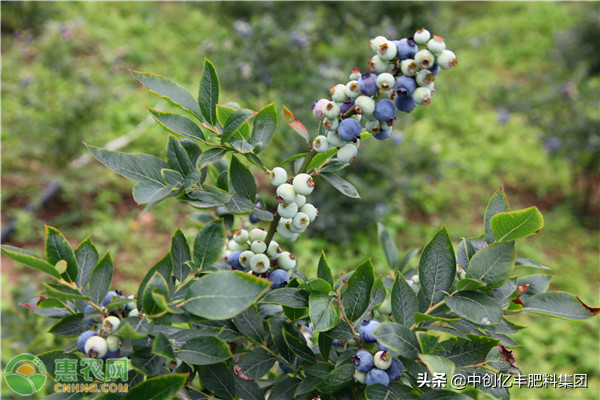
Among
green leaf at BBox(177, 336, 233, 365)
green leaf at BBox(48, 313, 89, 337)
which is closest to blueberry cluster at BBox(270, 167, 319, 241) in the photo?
green leaf at BBox(177, 336, 233, 365)

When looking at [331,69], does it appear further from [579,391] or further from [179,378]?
[179,378]

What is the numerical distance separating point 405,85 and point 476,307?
32cm

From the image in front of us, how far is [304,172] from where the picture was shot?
2.40ft

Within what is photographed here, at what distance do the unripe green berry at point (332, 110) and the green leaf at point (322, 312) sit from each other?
0.84 feet

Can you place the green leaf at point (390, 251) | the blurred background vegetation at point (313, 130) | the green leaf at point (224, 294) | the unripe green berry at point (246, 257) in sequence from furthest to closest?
the blurred background vegetation at point (313, 130)
the green leaf at point (390, 251)
the unripe green berry at point (246, 257)
the green leaf at point (224, 294)

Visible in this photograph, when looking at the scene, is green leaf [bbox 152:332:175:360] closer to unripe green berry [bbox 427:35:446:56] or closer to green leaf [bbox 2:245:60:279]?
green leaf [bbox 2:245:60:279]

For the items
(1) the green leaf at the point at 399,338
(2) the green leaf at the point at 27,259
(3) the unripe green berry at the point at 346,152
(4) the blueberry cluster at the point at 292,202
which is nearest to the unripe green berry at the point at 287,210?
(4) the blueberry cluster at the point at 292,202

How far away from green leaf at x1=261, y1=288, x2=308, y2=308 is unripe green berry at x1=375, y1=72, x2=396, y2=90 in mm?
314

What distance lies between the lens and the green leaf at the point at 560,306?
64 centimetres

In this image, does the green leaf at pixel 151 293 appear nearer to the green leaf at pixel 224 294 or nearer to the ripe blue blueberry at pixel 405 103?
the green leaf at pixel 224 294

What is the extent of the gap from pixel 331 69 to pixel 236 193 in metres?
3.09

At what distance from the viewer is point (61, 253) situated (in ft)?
2.18

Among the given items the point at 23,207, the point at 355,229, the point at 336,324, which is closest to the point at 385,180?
the point at 355,229

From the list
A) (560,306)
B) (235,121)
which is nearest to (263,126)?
(235,121)
